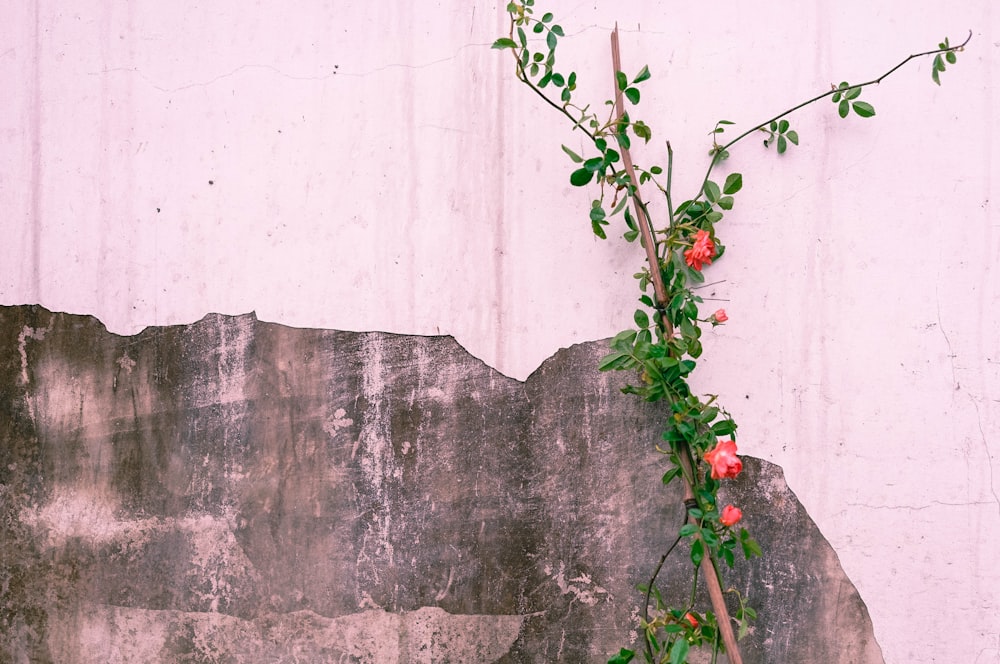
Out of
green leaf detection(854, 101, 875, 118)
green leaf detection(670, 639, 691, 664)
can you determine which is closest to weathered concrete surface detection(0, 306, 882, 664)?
green leaf detection(670, 639, 691, 664)

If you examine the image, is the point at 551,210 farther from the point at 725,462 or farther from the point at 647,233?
the point at 725,462

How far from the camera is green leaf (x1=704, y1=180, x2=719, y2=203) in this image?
1.49m

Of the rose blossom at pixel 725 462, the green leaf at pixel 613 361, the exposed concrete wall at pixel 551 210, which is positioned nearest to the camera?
A: the rose blossom at pixel 725 462

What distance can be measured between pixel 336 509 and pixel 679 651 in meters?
0.85

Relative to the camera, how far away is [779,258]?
1572mm

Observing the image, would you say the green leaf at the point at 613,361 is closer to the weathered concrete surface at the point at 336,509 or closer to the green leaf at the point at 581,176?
the weathered concrete surface at the point at 336,509

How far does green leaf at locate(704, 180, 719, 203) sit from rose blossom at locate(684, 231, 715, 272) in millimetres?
97

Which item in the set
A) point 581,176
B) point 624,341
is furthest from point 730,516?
point 581,176

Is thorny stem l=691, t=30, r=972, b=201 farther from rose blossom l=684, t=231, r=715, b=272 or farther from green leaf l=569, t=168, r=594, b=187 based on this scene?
green leaf l=569, t=168, r=594, b=187

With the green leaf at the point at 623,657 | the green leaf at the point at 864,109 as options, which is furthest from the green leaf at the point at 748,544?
the green leaf at the point at 864,109

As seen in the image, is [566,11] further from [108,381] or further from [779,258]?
[108,381]

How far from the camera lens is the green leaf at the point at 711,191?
1489 millimetres

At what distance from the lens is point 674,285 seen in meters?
1.48

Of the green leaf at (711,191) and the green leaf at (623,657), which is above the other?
the green leaf at (711,191)
